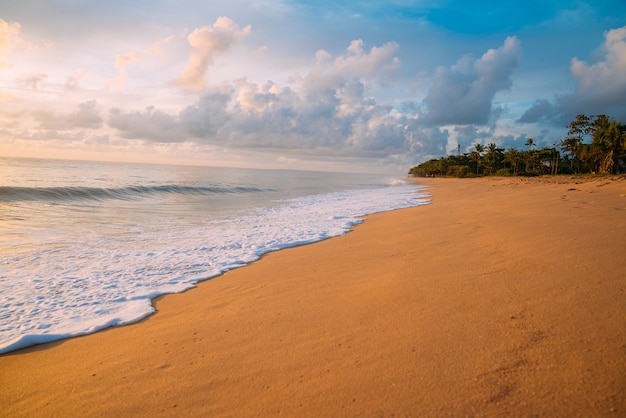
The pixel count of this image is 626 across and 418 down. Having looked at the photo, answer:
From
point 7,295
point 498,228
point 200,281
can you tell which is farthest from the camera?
point 498,228

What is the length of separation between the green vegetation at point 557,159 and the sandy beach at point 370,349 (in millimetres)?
54957

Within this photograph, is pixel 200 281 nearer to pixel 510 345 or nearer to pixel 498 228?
pixel 510 345

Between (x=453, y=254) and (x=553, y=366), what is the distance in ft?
11.3

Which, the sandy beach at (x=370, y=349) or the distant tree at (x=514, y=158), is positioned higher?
the distant tree at (x=514, y=158)

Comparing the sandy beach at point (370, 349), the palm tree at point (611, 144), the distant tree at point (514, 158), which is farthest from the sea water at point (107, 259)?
the distant tree at point (514, 158)

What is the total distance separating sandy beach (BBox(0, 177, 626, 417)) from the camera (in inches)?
88.3

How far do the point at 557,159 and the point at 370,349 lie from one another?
79621mm

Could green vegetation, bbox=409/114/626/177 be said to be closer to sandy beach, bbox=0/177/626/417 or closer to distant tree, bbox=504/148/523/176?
distant tree, bbox=504/148/523/176

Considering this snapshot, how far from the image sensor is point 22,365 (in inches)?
126

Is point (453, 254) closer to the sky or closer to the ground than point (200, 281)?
closer to the sky

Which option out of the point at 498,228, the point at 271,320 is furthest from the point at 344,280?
the point at 498,228

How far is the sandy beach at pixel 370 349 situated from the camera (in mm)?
2242

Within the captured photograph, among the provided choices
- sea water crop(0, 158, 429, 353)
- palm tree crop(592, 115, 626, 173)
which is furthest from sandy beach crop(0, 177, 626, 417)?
palm tree crop(592, 115, 626, 173)

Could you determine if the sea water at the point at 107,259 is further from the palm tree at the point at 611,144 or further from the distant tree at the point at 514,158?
the distant tree at the point at 514,158
